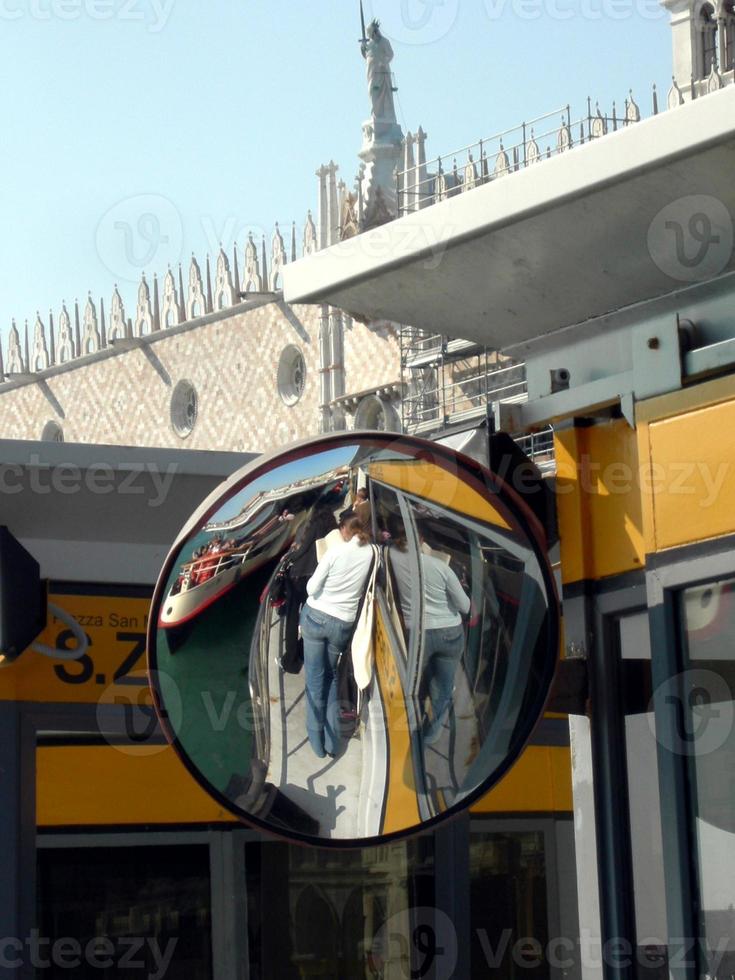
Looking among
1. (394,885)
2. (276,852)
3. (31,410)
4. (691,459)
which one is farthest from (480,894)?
(31,410)

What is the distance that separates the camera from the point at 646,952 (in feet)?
11.4

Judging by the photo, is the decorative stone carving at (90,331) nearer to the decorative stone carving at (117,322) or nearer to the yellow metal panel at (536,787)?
the decorative stone carving at (117,322)

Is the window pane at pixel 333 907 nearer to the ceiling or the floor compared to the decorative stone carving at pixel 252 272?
nearer to the floor

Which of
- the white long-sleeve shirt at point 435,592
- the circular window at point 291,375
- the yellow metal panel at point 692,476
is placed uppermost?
the circular window at point 291,375

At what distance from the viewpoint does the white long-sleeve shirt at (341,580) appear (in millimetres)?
3465

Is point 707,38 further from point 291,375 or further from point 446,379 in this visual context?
point 291,375

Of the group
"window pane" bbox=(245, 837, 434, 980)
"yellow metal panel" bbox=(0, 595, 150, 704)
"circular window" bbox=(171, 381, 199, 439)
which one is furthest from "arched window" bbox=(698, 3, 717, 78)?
"yellow metal panel" bbox=(0, 595, 150, 704)

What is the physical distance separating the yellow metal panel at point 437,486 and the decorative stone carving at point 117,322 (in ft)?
142

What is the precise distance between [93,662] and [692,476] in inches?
139

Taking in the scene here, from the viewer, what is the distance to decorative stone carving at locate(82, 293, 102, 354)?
4803 centimetres

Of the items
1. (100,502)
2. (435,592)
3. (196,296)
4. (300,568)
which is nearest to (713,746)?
(435,592)

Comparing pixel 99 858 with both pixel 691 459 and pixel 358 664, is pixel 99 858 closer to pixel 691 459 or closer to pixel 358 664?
pixel 358 664

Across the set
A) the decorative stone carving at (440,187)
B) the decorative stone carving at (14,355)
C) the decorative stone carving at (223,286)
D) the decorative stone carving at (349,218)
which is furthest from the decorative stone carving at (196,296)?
the decorative stone carving at (440,187)

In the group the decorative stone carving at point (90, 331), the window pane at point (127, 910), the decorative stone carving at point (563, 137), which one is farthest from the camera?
the decorative stone carving at point (90, 331)
